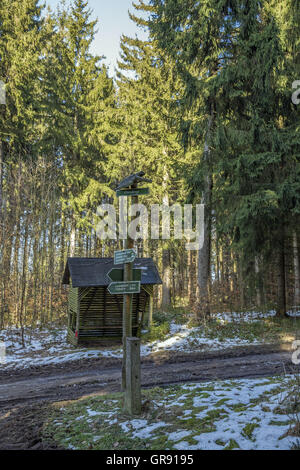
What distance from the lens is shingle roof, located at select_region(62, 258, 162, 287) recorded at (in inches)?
491

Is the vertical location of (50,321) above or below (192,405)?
below

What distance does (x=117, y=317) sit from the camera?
1321 cm

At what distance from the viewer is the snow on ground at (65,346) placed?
10859mm

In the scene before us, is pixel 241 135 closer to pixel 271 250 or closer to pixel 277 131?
pixel 277 131

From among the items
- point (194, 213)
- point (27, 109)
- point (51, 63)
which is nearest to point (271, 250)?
point (194, 213)

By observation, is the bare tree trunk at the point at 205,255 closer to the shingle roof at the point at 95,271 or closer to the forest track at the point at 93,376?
the shingle roof at the point at 95,271

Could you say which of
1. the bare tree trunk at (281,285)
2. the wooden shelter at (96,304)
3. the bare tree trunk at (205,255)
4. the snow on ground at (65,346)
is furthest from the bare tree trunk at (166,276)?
the bare tree trunk at (281,285)

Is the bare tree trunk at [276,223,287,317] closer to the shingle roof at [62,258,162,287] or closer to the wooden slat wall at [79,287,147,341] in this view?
the shingle roof at [62,258,162,287]

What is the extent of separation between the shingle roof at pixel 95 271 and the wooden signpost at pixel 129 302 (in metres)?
6.50

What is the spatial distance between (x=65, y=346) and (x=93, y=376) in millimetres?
4352

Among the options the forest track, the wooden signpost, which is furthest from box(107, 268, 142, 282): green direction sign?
the forest track

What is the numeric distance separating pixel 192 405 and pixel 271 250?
1066 centimetres

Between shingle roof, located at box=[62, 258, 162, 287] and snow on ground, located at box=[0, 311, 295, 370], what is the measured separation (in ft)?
7.42
